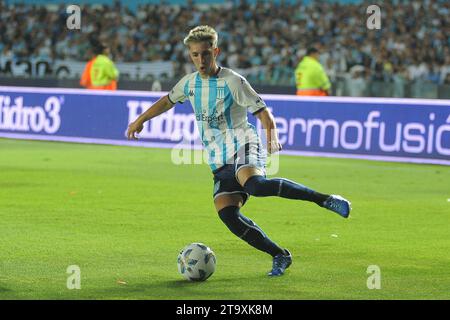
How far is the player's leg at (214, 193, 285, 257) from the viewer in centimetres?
855

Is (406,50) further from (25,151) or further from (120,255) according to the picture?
(120,255)

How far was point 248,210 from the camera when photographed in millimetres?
13133

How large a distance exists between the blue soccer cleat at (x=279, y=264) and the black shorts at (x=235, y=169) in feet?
1.89

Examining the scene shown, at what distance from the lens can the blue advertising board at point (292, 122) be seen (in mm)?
18855

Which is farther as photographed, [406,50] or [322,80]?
[406,50]

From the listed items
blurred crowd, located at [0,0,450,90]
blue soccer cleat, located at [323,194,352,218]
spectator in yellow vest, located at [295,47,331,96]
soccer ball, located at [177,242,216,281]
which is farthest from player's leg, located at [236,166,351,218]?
blurred crowd, located at [0,0,450,90]

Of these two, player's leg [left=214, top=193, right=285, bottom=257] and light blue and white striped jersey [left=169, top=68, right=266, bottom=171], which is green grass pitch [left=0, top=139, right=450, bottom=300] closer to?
player's leg [left=214, top=193, right=285, bottom=257]

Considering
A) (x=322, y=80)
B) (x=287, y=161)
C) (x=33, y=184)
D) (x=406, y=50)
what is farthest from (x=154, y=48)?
(x=33, y=184)

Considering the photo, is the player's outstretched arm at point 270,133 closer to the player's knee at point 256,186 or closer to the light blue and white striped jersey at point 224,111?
the light blue and white striped jersey at point 224,111

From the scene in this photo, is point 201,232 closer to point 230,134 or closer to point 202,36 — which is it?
point 230,134

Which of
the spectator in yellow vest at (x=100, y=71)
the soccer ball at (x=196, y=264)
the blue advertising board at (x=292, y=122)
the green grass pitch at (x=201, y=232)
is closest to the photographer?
the green grass pitch at (x=201, y=232)

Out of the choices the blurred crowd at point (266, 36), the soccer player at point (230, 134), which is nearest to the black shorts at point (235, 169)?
the soccer player at point (230, 134)

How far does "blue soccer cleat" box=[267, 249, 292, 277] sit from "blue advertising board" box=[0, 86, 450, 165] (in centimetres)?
1031

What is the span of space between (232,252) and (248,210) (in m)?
3.27
